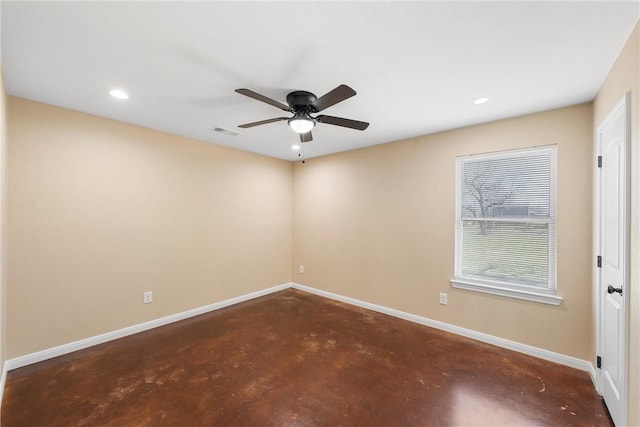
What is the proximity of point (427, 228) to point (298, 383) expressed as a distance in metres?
2.36

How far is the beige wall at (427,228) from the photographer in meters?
2.47

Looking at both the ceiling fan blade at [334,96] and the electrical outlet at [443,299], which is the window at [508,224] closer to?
the electrical outlet at [443,299]

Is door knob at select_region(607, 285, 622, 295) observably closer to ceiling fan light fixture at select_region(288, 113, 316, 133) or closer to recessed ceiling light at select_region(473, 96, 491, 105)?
recessed ceiling light at select_region(473, 96, 491, 105)

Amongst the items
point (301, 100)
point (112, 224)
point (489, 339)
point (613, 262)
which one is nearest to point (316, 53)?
point (301, 100)

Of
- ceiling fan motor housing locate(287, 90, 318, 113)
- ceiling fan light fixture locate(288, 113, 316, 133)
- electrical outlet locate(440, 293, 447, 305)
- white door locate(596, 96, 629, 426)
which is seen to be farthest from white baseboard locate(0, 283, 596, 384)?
ceiling fan motor housing locate(287, 90, 318, 113)

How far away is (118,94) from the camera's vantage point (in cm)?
231

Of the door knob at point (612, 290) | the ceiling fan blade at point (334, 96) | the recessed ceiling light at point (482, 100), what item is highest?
the recessed ceiling light at point (482, 100)

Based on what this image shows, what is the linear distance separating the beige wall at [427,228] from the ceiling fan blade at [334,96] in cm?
196

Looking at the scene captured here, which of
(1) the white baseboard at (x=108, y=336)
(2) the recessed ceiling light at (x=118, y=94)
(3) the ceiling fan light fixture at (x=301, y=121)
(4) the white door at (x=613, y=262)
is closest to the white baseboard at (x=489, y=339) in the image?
(4) the white door at (x=613, y=262)

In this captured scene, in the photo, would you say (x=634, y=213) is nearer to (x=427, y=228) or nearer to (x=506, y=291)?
(x=506, y=291)

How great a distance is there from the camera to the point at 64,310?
8.72 feet

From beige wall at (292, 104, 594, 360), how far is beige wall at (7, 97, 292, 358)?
4.17 feet

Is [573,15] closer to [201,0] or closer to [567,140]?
[567,140]

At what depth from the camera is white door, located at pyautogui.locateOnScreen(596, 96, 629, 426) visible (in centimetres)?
162
